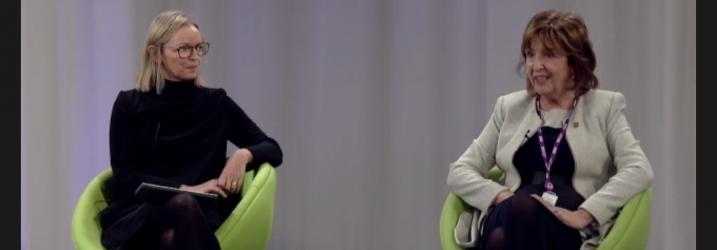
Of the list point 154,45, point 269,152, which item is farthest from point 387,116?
point 154,45

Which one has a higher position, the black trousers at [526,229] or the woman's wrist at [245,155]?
the woman's wrist at [245,155]

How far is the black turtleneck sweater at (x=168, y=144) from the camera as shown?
359 centimetres

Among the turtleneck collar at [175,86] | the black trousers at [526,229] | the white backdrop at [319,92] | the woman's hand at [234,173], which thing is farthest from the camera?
the white backdrop at [319,92]

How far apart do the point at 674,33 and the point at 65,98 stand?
9.72ft

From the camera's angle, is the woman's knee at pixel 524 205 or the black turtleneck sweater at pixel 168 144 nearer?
Result: the woman's knee at pixel 524 205

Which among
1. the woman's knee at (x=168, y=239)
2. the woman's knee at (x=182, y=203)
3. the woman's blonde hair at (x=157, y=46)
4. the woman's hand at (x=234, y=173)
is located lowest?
the woman's knee at (x=168, y=239)

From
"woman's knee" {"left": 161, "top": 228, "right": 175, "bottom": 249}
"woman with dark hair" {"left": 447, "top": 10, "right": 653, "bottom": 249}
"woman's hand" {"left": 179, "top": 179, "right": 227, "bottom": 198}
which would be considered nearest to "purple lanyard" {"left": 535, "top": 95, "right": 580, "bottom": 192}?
"woman with dark hair" {"left": 447, "top": 10, "right": 653, "bottom": 249}

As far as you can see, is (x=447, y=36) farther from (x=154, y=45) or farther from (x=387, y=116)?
(x=154, y=45)

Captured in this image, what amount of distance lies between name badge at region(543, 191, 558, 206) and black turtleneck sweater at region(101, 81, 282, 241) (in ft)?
3.48

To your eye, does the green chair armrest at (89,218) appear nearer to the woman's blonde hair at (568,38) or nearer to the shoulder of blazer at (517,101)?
the shoulder of blazer at (517,101)

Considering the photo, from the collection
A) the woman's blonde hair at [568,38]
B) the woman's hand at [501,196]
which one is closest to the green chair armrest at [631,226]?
the woman's hand at [501,196]

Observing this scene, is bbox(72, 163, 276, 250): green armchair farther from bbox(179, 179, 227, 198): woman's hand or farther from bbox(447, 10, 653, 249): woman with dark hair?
bbox(447, 10, 653, 249): woman with dark hair

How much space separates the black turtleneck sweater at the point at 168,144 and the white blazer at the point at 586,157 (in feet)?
2.62

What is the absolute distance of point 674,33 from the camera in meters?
4.38
